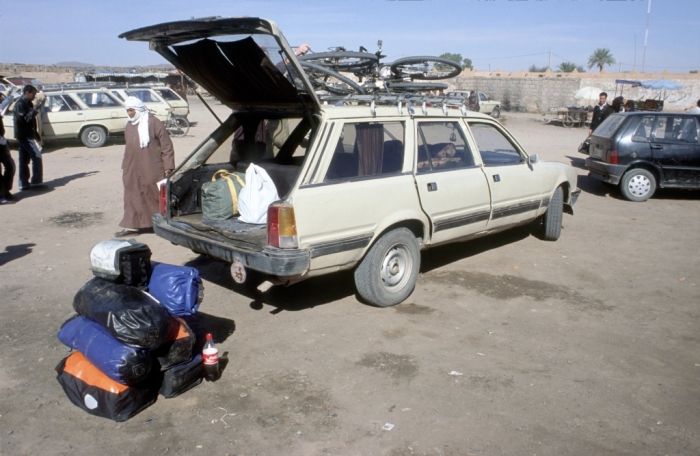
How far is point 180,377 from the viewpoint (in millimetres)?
3721

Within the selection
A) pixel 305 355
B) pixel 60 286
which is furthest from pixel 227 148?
pixel 305 355

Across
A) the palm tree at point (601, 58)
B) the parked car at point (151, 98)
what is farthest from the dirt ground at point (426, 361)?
the palm tree at point (601, 58)

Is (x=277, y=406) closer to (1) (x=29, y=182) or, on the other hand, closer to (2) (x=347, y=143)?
(2) (x=347, y=143)

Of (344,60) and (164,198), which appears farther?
(344,60)

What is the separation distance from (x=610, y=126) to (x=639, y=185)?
118 centimetres

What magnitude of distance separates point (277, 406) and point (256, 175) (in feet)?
7.44

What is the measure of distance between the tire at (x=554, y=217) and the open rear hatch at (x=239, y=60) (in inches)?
140

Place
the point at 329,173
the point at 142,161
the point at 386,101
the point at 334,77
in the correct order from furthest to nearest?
the point at 142,161 < the point at 334,77 < the point at 386,101 < the point at 329,173

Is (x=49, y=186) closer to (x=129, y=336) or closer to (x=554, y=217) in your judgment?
(x=129, y=336)

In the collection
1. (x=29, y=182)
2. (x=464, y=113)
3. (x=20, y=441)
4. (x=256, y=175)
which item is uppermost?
(x=464, y=113)

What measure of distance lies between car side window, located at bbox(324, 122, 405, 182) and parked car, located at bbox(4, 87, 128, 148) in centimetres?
1307

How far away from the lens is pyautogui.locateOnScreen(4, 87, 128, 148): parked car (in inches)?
630

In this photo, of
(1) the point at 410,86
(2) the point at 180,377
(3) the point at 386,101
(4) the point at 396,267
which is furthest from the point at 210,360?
(1) the point at 410,86

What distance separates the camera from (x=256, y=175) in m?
5.20
